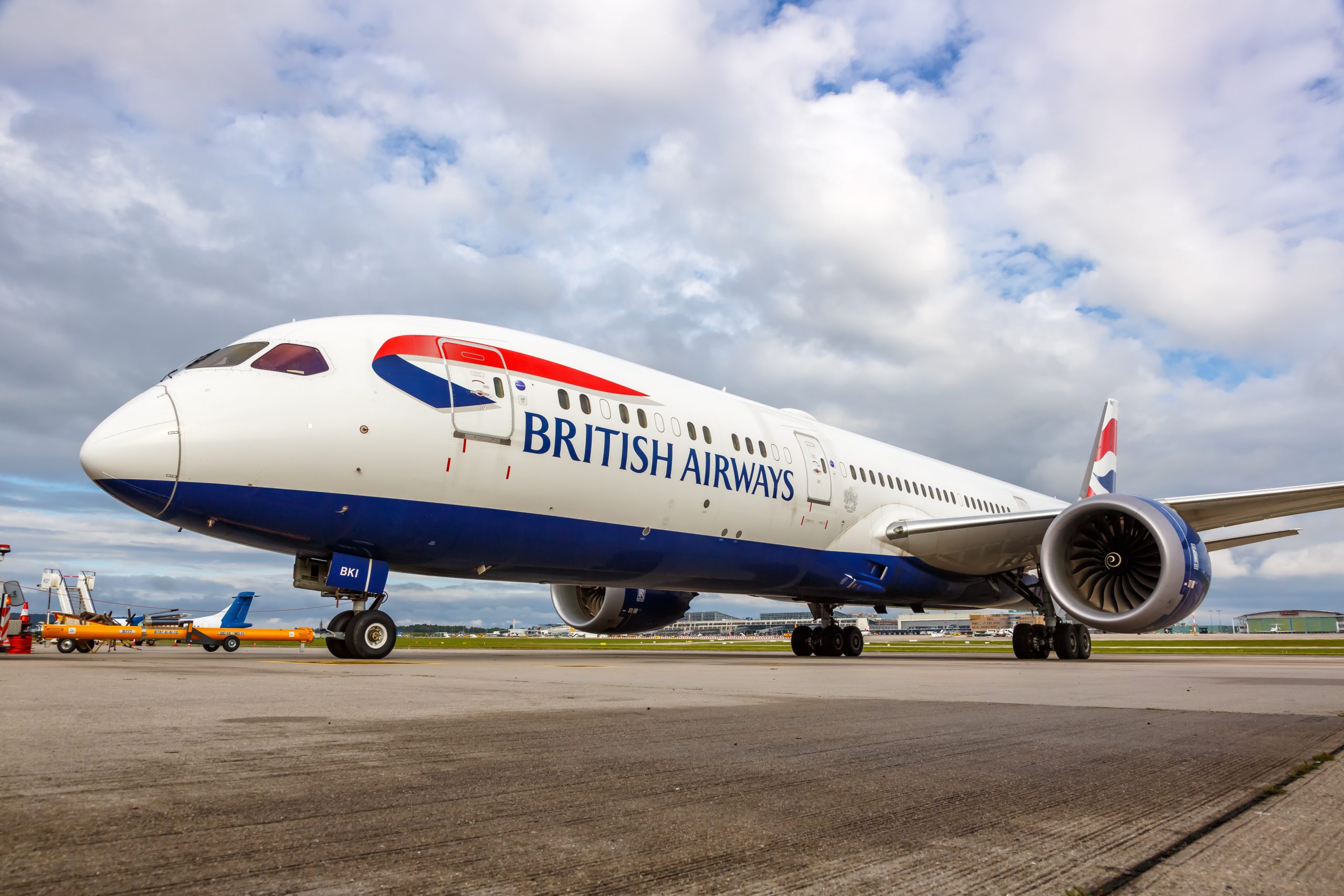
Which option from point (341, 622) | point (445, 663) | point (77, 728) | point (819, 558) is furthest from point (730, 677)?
point (819, 558)

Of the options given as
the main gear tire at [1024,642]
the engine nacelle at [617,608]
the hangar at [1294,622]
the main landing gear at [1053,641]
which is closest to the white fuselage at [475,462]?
the engine nacelle at [617,608]

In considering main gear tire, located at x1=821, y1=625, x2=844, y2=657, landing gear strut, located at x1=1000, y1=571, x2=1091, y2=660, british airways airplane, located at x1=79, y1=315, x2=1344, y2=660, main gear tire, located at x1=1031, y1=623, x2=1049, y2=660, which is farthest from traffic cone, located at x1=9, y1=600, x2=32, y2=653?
main gear tire, located at x1=1031, y1=623, x2=1049, y2=660

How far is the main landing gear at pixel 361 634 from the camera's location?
10828mm

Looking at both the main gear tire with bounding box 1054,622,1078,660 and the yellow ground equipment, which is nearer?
the main gear tire with bounding box 1054,622,1078,660

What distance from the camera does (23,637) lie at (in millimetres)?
16688

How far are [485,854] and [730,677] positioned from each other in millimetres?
7226

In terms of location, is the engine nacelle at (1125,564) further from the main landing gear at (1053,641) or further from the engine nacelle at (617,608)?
the engine nacelle at (617,608)

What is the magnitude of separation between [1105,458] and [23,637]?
86.7 feet

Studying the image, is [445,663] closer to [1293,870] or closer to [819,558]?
[819,558]

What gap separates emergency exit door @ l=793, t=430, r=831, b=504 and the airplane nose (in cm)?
1048

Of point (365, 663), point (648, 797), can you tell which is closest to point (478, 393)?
point (365, 663)

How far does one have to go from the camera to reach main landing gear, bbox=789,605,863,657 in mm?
19375

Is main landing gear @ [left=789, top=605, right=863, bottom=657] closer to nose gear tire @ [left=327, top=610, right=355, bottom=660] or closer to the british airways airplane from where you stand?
the british airways airplane

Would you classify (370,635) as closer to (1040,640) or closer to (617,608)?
(617,608)
